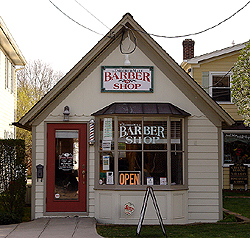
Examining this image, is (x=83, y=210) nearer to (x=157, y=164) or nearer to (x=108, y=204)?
(x=108, y=204)

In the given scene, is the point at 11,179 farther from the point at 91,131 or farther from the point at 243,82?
the point at 243,82

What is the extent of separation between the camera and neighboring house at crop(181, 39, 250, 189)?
1875 centimetres

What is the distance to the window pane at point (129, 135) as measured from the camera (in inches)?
423

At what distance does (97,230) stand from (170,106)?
346cm

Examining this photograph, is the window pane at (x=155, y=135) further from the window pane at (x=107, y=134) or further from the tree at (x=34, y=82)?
the tree at (x=34, y=82)

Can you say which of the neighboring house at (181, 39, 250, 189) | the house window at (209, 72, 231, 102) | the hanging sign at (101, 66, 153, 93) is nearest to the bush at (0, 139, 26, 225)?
the hanging sign at (101, 66, 153, 93)

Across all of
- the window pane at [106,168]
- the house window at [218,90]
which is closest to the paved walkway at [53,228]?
the window pane at [106,168]

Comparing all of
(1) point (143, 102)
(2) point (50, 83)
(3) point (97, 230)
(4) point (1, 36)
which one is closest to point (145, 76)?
(1) point (143, 102)

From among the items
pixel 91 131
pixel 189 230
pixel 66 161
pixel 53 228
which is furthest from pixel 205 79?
pixel 53 228

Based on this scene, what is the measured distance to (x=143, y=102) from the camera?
11.2 metres

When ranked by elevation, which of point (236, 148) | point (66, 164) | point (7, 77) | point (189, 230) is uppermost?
point (7, 77)

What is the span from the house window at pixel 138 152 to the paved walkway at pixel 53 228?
1208 mm

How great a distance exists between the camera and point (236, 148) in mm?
19109

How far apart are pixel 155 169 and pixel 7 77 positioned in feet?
36.0
